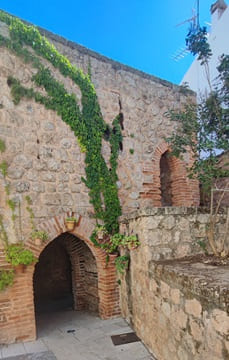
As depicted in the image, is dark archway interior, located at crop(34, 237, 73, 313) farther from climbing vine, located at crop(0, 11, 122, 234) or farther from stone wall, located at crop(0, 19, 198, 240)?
stone wall, located at crop(0, 19, 198, 240)

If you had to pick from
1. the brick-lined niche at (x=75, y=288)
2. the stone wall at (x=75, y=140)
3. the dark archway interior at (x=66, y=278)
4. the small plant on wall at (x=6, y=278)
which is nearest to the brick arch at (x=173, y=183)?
the stone wall at (x=75, y=140)

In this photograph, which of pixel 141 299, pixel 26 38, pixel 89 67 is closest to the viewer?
pixel 141 299

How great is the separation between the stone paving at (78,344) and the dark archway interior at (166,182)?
131 inches

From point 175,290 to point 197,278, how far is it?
0.47 meters

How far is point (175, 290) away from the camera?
2955mm

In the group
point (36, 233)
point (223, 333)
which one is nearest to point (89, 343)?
point (36, 233)

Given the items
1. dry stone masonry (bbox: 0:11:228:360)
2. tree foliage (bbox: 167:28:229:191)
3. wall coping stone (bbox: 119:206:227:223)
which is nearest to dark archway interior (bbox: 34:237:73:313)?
dry stone masonry (bbox: 0:11:228:360)

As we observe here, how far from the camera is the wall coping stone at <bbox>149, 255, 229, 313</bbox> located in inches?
88.2

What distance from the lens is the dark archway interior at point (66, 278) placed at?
579 cm

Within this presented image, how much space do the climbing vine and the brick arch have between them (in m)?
0.98

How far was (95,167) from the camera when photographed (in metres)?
5.55

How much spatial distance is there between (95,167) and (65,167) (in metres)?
0.62

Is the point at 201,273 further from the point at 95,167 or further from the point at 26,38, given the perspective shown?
the point at 26,38

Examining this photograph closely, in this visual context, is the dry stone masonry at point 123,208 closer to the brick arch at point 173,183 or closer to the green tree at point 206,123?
the brick arch at point 173,183
